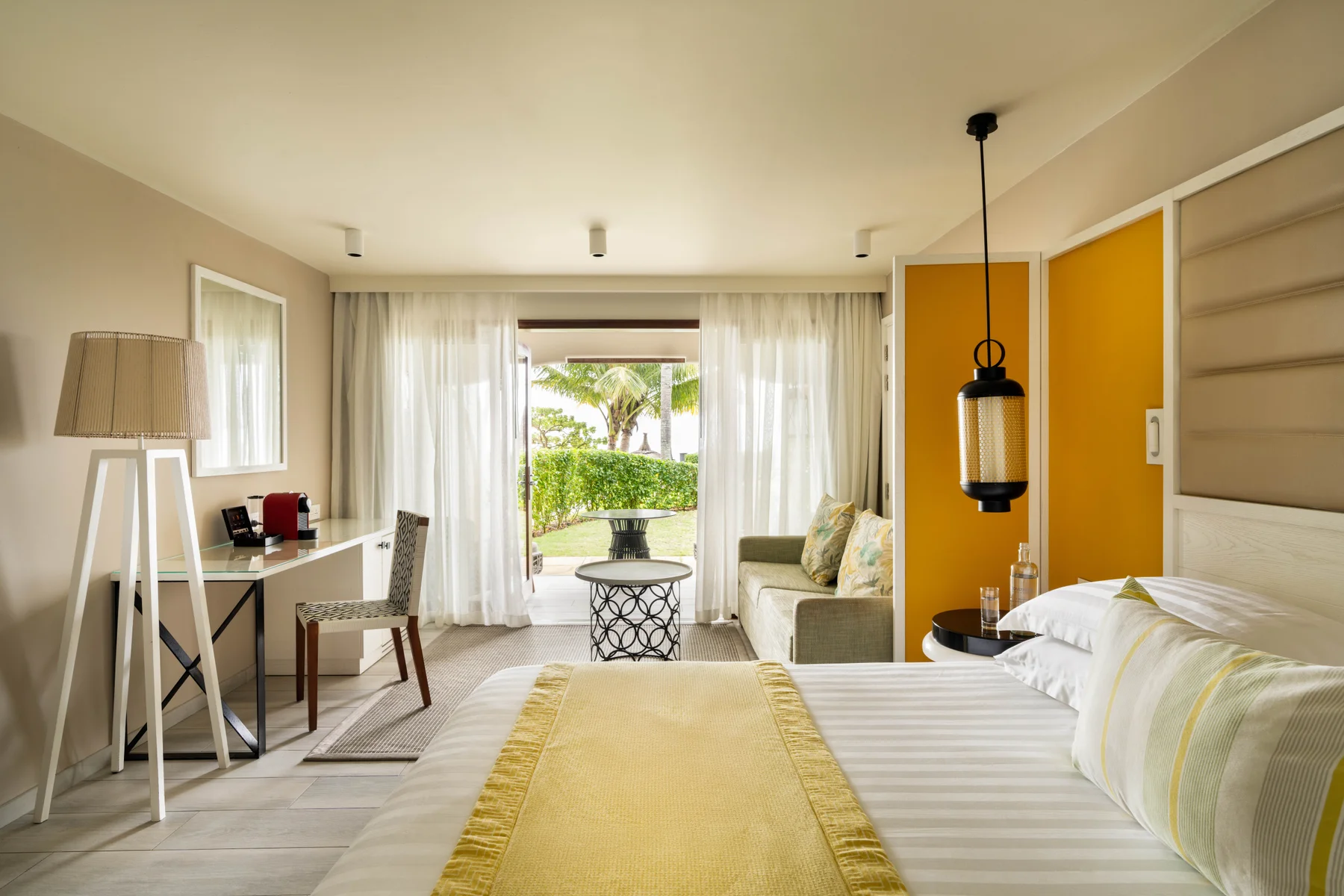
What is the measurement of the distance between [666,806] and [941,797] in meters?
0.51

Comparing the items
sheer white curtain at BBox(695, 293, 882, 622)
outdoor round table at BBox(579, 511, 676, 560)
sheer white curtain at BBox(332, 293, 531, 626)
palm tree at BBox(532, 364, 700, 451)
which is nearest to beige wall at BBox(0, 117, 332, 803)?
sheer white curtain at BBox(332, 293, 531, 626)

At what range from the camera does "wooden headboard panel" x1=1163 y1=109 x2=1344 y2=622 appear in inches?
64.9

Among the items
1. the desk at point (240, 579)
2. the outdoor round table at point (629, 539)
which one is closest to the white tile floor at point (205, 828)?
the desk at point (240, 579)

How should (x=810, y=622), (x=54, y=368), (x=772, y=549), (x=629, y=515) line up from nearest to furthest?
(x=54, y=368)
(x=810, y=622)
(x=772, y=549)
(x=629, y=515)

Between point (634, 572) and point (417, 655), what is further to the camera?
point (634, 572)

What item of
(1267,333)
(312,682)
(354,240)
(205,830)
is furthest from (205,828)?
(1267,333)

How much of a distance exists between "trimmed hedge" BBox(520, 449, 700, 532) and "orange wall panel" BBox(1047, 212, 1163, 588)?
7.33 metres

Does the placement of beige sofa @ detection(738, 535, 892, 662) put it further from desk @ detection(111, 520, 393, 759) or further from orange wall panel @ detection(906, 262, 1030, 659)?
desk @ detection(111, 520, 393, 759)

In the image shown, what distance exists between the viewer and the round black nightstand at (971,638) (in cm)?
235

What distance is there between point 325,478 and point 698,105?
3903 millimetres

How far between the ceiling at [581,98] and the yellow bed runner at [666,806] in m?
1.81

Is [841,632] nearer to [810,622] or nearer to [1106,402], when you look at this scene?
[810,622]

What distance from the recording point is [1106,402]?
252 centimetres

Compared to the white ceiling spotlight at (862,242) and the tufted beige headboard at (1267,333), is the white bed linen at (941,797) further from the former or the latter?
the white ceiling spotlight at (862,242)
